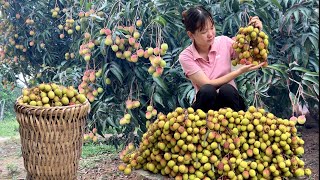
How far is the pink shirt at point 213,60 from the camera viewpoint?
6.46 ft

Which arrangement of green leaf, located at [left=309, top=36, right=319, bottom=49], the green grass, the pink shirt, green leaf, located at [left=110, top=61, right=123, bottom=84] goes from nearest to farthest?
the pink shirt < green leaf, located at [left=309, top=36, right=319, bottom=49] < green leaf, located at [left=110, top=61, right=123, bottom=84] < the green grass

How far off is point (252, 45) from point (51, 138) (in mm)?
1010

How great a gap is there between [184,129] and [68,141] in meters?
0.72

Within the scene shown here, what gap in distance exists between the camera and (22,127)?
2053mm

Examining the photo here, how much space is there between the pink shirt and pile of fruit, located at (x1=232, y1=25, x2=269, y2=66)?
0.12 metres

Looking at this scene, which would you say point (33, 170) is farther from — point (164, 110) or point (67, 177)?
point (164, 110)

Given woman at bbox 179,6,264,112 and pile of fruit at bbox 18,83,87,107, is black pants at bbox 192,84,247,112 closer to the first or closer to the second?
woman at bbox 179,6,264,112

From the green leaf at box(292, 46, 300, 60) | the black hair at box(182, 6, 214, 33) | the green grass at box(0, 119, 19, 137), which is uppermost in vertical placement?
the black hair at box(182, 6, 214, 33)

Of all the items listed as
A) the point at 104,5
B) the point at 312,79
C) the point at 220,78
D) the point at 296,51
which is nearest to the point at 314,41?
the point at 296,51

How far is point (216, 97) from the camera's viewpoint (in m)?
1.85

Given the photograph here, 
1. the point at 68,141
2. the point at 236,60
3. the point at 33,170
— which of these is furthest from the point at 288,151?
the point at 33,170

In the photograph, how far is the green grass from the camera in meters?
5.03

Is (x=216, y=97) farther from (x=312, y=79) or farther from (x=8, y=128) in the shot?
(x=8, y=128)

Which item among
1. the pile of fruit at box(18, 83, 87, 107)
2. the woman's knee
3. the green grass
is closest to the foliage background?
the woman's knee
